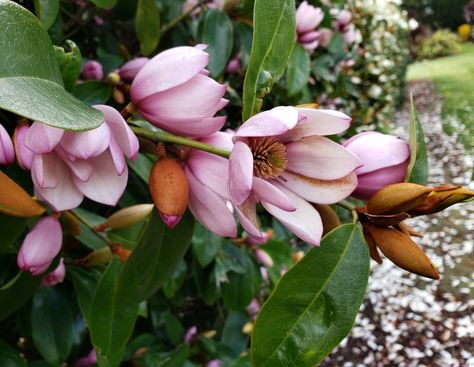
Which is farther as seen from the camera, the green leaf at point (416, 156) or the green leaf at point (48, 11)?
the green leaf at point (48, 11)

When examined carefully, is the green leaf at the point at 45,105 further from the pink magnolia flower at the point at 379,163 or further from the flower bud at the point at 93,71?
the flower bud at the point at 93,71

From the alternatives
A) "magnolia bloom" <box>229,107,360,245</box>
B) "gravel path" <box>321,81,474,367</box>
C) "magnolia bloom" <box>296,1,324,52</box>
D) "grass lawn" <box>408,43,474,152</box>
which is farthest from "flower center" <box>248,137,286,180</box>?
"grass lawn" <box>408,43,474,152</box>

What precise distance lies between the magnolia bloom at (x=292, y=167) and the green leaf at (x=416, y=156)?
2.0 inches

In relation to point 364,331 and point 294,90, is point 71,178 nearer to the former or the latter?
point 294,90

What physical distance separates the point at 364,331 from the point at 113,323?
3335mm

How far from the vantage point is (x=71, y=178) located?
0.47 m

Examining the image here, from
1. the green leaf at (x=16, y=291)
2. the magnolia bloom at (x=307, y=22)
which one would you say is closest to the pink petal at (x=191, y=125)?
the green leaf at (x=16, y=291)

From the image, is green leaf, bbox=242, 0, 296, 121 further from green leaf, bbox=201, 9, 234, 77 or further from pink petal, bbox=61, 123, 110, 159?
green leaf, bbox=201, 9, 234, 77

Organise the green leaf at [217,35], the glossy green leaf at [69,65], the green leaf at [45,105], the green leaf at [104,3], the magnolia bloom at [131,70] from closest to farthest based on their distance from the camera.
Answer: the green leaf at [45,105], the glossy green leaf at [69,65], the green leaf at [104,3], the magnolia bloom at [131,70], the green leaf at [217,35]

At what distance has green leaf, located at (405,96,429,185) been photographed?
0.46 metres

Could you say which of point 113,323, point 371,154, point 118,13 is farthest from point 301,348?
point 118,13

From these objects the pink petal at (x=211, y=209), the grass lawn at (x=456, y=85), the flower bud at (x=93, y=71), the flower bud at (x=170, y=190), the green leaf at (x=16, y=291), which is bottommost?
the grass lawn at (x=456, y=85)

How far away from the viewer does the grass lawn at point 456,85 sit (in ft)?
25.3

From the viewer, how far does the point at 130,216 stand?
2.41ft
